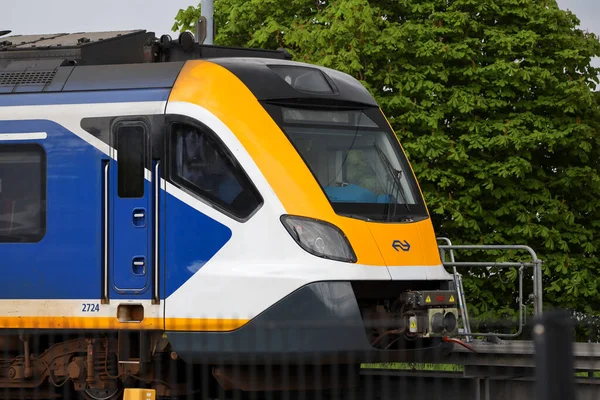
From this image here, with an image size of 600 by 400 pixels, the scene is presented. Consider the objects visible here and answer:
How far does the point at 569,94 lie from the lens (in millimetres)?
34031

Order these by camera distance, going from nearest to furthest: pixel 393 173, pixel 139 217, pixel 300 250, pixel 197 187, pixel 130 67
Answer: pixel 300 250 < pixel 197 187 < pixel 139 217 < pixel 130 67 < pixel 393 173

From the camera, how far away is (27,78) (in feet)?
38.0

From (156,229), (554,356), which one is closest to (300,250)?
(156,229)

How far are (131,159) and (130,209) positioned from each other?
442 millimetres

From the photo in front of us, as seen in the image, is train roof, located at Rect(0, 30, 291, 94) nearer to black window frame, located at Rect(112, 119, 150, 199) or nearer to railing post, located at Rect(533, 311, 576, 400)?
black window frame, located at Rect(112, 119, 150, 199)

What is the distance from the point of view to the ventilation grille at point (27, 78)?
11.5 m

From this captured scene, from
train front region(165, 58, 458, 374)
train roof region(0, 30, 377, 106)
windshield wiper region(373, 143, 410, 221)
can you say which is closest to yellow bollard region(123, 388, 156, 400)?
train front region(165, 58, 458, 374)

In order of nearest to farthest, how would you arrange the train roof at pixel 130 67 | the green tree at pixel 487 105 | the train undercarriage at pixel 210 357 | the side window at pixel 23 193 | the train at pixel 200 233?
1. the train undercarriage at pixel 210 357
2. the train at pixel 200 233
3. the train roof at pixel 130 67
4. the side window at pixel 23 193
5. the green tree at pixel 487 105

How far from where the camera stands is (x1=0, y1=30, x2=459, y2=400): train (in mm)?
10344

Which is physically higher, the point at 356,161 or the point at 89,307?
the point at 356,161

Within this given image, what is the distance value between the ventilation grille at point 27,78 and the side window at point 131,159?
3.52 ft

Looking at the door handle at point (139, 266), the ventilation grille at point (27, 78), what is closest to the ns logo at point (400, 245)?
the door handle at point (139, 266)

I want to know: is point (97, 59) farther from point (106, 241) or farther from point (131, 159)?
point (106, 241)

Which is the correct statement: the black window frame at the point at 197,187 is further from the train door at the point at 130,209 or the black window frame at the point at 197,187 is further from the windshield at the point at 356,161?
the windshield at the point at 356,161
